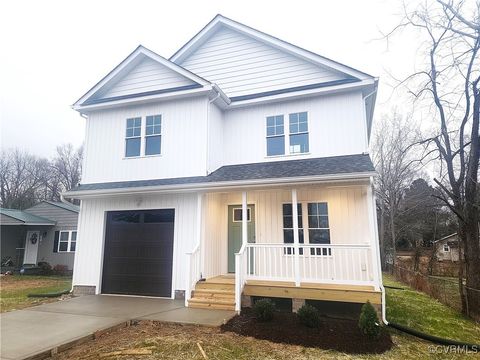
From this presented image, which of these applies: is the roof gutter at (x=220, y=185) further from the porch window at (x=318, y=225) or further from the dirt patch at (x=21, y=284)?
the dirt patch at (x=21, y=284)

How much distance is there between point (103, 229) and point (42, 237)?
1324 centimetres

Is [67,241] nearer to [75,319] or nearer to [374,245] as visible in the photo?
[75,319]

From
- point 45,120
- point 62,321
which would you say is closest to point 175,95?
point 62,321

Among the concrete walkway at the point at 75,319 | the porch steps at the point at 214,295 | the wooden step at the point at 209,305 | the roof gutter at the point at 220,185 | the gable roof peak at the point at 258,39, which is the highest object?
the gable roof peak at the point at 258,39

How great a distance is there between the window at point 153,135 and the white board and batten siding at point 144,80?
1084mm

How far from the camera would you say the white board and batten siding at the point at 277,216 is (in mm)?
8609

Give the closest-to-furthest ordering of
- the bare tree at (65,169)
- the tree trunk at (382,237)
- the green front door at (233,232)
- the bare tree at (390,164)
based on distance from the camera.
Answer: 1. the green front door at (233,232)
2. the tree trunk at (382,237)
3. the bare tree at (390,164)
4. the bare tree at (65,169)

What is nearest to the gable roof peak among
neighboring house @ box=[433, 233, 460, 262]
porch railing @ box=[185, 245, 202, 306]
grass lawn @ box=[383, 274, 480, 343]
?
grass lawn @ box=[383, 274, 480, 343]

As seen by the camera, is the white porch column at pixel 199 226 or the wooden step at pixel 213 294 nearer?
the wooden step at pixel 213 294

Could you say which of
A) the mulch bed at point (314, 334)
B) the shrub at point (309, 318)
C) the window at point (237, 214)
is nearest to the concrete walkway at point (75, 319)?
the mulch bed at point (314, 334)

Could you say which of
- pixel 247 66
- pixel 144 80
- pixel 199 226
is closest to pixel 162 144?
pixel 144 80

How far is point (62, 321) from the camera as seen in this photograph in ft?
21.4

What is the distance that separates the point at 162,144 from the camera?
10.1 metres

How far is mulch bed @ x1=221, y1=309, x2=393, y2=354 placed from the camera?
5.44m
